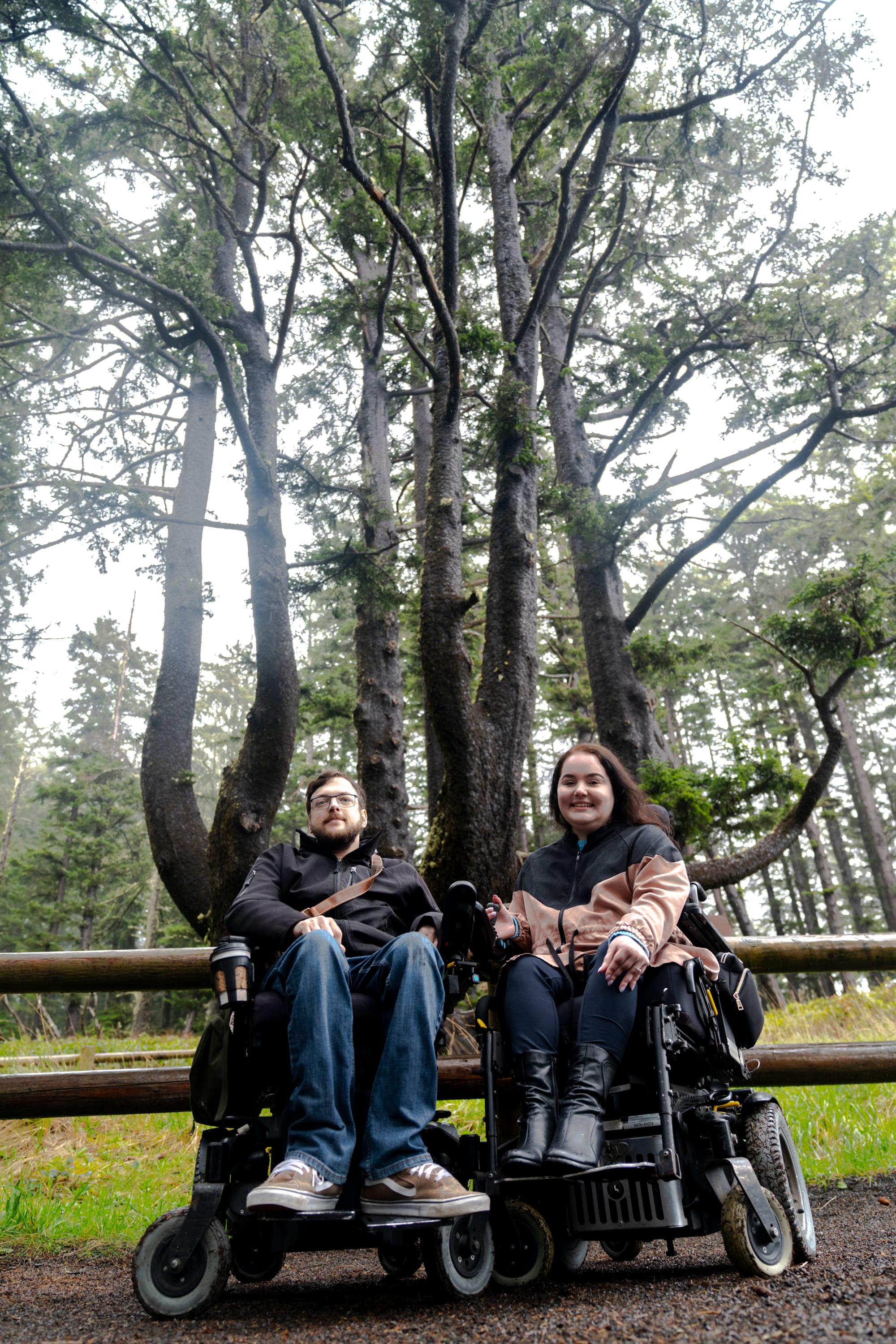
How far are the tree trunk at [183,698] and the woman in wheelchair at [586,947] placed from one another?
4.71 metres

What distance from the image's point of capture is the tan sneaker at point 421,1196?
7.38ft

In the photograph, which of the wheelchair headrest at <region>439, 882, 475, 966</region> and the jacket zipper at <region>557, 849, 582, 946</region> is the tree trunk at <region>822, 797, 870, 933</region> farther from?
the wheelchair headrest at <region>439, 882, 475, 966</region>

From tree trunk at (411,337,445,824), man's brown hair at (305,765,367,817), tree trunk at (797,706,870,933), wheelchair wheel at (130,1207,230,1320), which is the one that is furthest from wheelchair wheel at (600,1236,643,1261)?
tree trunk at (797,706,870,933)

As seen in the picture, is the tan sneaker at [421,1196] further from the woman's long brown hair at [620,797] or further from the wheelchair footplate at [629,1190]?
the woman's long brown hair at [620,797]

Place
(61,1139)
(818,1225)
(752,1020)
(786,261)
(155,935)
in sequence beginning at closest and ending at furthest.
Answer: (752,1020)
(818,1225)
(61,1139)
(786,261)
(155,935)

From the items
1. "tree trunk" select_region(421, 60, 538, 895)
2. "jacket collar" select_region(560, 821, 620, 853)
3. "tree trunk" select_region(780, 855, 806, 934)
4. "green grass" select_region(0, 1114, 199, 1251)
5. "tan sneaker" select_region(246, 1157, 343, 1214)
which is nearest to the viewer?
"tan sneaker" select_region(246, 1157, 343, 1214)

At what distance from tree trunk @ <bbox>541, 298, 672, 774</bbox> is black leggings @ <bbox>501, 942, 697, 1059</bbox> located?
5.06m

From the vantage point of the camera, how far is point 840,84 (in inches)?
310

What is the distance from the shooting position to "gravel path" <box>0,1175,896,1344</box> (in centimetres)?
198

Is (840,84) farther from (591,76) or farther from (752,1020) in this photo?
(752,1020)

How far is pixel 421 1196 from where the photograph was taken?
2301mm

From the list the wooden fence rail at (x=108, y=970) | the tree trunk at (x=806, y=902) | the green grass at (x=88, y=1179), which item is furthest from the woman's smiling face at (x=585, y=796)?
the tree trunk at (x=806, y=902)

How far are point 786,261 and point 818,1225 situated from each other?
1037 centimetres

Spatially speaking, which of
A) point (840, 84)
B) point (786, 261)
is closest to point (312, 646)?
point (786, 261)
